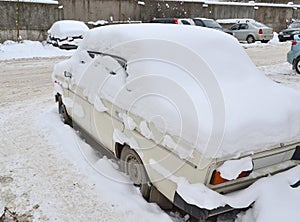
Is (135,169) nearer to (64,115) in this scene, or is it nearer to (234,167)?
(234,167)

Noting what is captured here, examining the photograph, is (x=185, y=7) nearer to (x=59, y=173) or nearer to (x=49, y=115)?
(x=49, y=115)

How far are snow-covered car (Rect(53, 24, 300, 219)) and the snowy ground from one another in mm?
191

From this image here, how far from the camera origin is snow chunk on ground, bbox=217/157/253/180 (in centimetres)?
255

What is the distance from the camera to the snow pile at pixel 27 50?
14.7 meters

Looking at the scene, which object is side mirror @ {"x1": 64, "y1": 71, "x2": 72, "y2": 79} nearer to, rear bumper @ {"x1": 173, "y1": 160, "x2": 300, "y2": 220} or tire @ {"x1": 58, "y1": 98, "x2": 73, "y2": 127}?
tire @ {"x1": 58, "y1": 98, "x2": 73, "y2": 127}

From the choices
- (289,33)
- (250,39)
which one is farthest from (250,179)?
(289,33)

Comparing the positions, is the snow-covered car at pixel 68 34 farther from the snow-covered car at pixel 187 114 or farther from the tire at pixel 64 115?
the snow-covered car at pixel 187 114

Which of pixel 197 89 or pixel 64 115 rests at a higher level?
pixel 197 89

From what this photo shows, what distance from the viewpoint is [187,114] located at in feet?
9.07

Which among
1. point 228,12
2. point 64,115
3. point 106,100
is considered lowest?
point 64,115

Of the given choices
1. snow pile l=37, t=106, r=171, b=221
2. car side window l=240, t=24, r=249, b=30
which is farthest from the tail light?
car side window l=240, t=24, r=249, b=30

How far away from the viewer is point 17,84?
8.83 m

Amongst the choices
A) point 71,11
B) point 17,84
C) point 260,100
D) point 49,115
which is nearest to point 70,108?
point 49,115

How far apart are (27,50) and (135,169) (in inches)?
554
